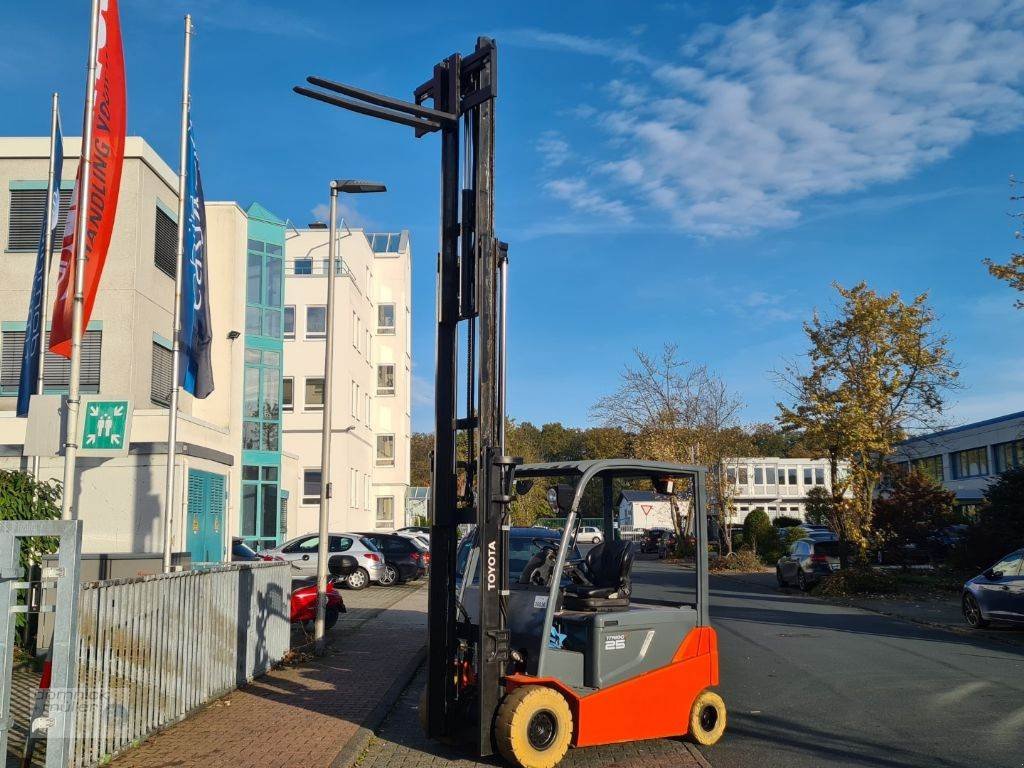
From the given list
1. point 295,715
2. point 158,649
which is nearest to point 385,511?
point 295,715

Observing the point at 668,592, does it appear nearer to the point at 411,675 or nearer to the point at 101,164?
the point at 411,675

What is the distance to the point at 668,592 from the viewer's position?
2462 cm

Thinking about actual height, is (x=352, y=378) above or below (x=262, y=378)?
above

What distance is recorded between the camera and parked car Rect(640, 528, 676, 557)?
49500mm

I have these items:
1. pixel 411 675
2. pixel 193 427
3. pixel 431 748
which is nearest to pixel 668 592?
pixel 193 427

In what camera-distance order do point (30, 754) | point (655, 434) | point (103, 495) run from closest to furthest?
1. point (30, 754)
2. point (103, 495)
3. point (655, 434)

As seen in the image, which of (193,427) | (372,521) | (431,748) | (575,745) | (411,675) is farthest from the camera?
(372,521)

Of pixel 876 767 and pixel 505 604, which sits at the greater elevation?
pixel 505 604

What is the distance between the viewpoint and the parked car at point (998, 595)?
647 inches

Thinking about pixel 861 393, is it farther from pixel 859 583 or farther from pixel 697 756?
pixel 697 756

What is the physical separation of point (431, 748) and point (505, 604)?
1.61 m

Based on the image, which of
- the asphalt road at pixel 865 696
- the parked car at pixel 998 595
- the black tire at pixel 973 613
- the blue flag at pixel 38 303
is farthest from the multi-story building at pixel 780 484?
the blue flag at pixel 38 303

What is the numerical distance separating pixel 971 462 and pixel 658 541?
18.2m

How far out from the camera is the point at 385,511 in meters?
52.5
